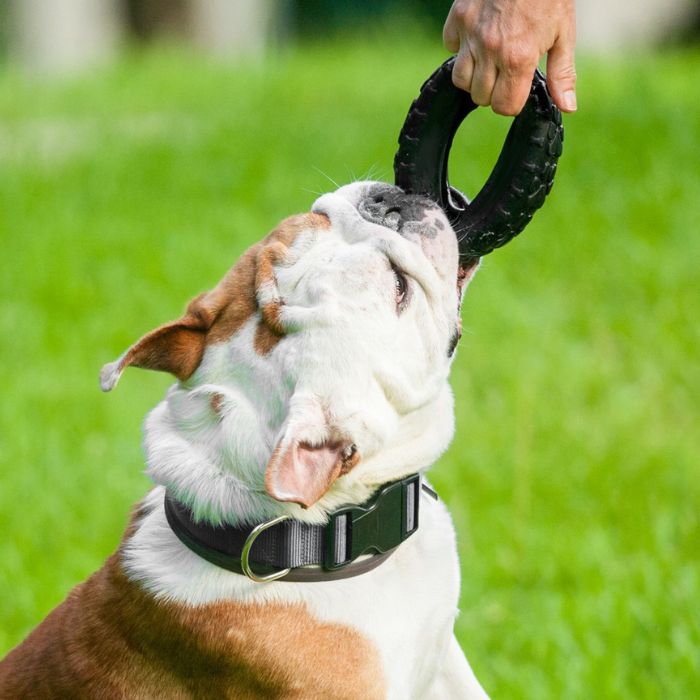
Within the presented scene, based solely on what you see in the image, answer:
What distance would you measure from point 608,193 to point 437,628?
5826 millimetres

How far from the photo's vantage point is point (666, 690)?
423cm

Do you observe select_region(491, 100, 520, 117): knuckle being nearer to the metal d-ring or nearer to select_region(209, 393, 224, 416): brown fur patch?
select_region(209, 393, 224, 416): brown fur patch

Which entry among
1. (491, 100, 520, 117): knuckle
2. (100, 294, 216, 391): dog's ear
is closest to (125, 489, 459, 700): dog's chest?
(100, 294, 216, 391): dog's ear

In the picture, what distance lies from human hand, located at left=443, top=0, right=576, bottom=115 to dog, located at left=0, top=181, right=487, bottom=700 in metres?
0.40

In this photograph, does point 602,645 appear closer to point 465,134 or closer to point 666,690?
point 666,690

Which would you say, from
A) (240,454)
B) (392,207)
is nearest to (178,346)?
(240,454)

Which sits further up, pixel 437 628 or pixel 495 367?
pixel 437 628

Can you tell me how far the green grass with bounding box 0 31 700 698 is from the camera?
4887 mm

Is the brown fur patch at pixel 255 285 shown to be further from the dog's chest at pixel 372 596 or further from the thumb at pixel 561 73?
the thumb at pixel 561 73

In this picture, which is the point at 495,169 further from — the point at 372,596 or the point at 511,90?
the point at 372,596

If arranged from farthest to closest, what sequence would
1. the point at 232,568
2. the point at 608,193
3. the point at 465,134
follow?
the point at 465,134
the point at 608,193
the point at 232,568

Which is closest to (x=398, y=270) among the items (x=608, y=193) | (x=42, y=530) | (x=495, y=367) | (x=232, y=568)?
(x=232, y=568)

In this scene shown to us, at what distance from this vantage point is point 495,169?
354 cm

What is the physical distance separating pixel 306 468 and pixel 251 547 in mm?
Answer: 332
